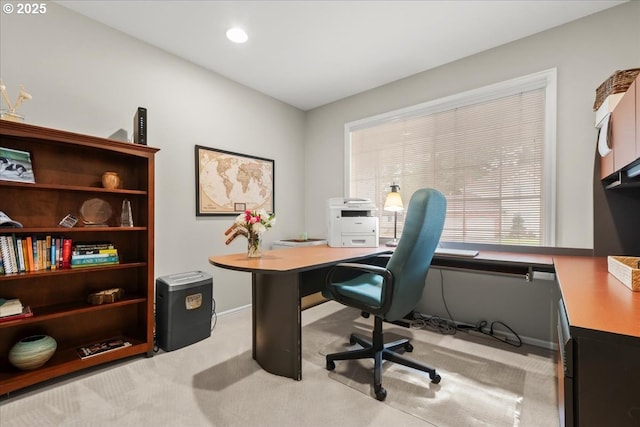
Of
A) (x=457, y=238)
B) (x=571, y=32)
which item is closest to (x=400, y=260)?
(x=457, y=238)

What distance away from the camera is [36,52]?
1.95 meters

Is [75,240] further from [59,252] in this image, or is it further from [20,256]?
[20,256]

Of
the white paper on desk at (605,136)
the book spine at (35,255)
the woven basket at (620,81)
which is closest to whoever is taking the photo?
the woven basket at (620,81)

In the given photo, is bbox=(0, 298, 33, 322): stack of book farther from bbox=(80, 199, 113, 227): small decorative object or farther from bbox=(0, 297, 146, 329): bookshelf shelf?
bbox=(80, 199, 113, 227): small decorative object

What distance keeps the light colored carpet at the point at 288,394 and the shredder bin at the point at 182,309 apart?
120 mm

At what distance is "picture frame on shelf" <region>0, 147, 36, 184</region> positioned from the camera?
166 centimetres

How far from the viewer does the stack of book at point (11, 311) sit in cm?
164

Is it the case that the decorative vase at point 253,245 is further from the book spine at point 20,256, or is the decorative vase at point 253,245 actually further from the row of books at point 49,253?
the book spine at point 20,256

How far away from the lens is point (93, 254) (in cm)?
199

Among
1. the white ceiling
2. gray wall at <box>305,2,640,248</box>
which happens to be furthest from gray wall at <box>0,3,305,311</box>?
gray wall at <box>305,2,640,248</box>

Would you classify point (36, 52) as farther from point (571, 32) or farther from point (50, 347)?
point (571, 32)

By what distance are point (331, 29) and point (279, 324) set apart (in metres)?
2.32

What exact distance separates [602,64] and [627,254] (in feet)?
4.61

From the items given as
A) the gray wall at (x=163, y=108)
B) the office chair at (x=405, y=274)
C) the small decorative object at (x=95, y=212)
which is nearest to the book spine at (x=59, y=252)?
the small decorative object at (x=95, y=212)
